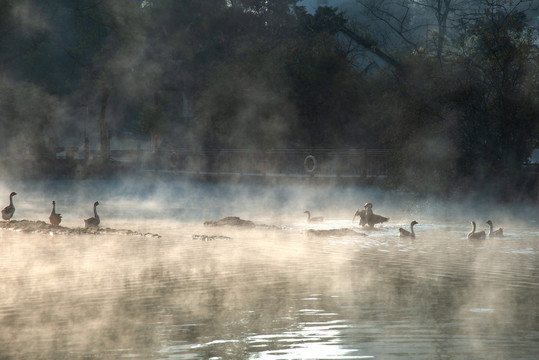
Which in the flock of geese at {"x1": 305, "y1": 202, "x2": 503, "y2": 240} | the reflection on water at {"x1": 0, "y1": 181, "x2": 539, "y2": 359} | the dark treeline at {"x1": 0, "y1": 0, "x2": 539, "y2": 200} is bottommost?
the reflection on water at {"x1": 0, "y1": 181, "x2": 539, "y2": 359}

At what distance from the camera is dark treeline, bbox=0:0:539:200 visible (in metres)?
30.0

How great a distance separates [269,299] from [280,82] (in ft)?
119

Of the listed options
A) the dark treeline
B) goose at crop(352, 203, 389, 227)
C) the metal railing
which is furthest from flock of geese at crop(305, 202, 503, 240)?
the metal railing

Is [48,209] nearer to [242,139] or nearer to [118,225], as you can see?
[118,225]

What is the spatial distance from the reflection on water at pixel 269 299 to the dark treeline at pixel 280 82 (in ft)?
41.7

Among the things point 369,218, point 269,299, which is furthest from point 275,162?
point 269,299

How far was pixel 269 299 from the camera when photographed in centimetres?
1079

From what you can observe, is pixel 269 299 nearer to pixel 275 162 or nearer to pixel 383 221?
pixel 383 221

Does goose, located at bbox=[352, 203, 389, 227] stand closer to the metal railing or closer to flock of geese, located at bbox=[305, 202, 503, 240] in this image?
flock of geese, located at bbox=[305, 202, 503, 240]

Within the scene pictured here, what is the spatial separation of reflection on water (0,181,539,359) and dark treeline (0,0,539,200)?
12.7 metres

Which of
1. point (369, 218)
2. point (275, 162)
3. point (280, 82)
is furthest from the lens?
point (280, 82)

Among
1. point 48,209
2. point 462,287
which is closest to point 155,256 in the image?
point 462,287

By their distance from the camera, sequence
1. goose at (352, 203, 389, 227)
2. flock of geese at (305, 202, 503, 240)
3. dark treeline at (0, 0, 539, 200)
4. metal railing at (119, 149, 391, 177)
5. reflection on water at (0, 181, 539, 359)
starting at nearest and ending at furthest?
1. reflection on water at (0, 181, 539, 359)
2. flock of geese at (305, 202, 503, 240)
3. goose at (352, 203, 389, 227)
4. dark treeline at (0, 0, 539, 200)
5. metal railing at (119, 149, 391, 177)

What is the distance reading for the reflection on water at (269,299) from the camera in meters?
8.22
